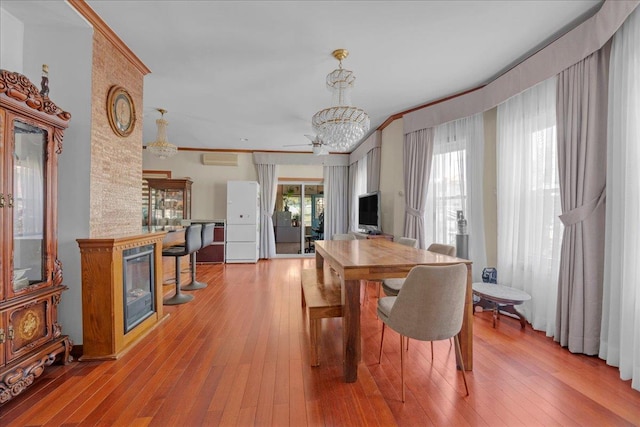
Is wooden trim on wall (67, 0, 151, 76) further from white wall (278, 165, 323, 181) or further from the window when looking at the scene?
white wall (278, 165, 323, 181)

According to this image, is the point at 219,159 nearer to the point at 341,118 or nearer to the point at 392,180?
the point at 392,180

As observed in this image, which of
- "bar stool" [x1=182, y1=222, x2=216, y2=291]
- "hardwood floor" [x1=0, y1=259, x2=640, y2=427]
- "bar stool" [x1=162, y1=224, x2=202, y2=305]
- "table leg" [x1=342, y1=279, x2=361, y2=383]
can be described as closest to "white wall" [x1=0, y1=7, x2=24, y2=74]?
"bar stool" [x1=162, y1=224, x2=202, y2=305]

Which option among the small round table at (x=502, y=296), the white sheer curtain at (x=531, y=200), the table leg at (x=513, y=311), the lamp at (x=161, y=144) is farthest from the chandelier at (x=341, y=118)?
the lamp at (x=161, y=144)

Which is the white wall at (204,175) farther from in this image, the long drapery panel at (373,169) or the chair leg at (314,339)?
the chair leg at (314,339)

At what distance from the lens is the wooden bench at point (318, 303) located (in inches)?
76.7

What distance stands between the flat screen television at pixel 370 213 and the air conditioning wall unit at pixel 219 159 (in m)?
3.27

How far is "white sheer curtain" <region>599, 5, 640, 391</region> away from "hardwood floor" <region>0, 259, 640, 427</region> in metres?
0.24

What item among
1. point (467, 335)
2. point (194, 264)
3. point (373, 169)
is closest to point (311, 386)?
point (467, 335)

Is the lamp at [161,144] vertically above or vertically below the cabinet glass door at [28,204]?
above

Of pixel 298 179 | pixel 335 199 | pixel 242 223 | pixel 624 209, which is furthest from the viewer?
pixel 298 179

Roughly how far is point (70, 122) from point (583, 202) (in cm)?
416

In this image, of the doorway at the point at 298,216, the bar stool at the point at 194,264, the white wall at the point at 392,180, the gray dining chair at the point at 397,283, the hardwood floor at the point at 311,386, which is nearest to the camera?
the hardwood floor at the point at 311,386

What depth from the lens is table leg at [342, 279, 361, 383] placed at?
1777mm

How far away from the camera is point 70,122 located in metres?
2.11
